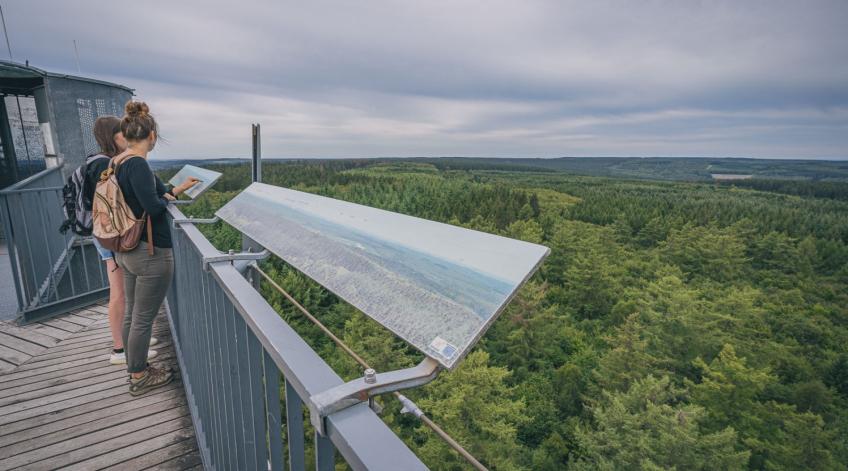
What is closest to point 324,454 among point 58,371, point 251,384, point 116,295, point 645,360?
point 251,384

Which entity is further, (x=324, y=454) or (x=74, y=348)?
(x=74, y=348)

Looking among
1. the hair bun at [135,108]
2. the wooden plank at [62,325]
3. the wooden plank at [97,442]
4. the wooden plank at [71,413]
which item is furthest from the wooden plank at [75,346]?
the hair bun at [135,108]

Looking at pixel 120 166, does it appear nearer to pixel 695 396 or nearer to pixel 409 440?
pixel 409 440

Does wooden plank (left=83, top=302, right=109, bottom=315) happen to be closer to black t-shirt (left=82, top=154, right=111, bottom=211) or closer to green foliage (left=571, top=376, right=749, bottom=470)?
black t-shirt (left=82, top=154, right=111, bottom=211)

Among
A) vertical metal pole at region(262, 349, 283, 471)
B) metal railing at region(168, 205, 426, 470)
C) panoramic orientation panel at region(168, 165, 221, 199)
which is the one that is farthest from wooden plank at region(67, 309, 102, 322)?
vertical metal pole at region(262, 349, 283, 471)

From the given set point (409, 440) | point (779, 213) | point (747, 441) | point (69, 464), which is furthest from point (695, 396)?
point (779, 213)

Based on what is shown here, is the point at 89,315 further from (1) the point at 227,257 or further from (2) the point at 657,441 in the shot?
(2) the point at 657,441
